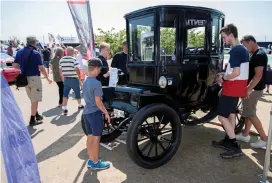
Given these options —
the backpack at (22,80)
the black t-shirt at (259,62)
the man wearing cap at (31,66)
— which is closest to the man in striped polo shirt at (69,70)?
the man wearing cap at (31,66)

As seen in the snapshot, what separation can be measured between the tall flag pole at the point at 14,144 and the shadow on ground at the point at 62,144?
1.59 m

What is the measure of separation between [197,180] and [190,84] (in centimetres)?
140

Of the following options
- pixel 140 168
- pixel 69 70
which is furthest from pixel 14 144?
pixel 69 70

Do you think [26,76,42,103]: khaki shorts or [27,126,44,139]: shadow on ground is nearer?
[27,126,44,139]: shadow on ground

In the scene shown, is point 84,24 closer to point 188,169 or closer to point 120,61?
point 120,61

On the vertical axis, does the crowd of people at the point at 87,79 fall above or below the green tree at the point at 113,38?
below

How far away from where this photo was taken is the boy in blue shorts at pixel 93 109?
268 centimetres

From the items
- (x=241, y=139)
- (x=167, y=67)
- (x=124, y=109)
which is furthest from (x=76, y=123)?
(x=241, y=139)

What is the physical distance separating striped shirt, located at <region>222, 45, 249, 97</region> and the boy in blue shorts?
5.99ft

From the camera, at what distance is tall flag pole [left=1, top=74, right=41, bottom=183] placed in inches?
65.2

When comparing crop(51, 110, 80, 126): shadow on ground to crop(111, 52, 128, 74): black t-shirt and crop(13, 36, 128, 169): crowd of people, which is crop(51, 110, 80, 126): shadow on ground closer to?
crop(13, 36, 128, 169): crowd of people

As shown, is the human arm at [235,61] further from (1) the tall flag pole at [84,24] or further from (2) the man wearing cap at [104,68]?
(1) the tall flag pole at [84,24]

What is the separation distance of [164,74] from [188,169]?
4.54ft

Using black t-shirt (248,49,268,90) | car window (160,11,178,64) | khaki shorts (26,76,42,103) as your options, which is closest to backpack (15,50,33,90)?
khaki shorts (26,76,42,103)
